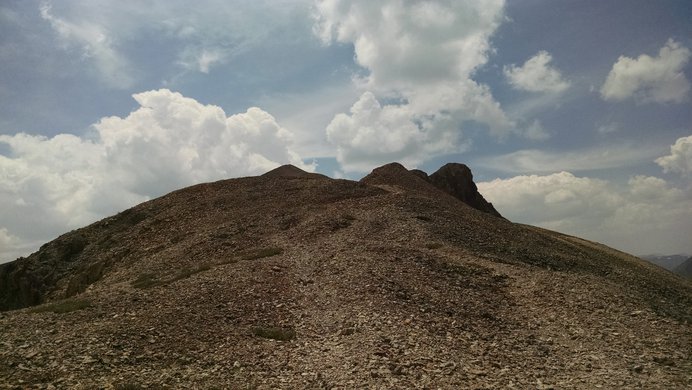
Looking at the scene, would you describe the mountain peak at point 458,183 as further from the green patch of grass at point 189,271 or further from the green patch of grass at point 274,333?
the green patch of grass at point 274,333

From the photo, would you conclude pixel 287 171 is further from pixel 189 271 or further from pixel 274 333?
pixel 274 333

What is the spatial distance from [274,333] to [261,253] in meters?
15.8

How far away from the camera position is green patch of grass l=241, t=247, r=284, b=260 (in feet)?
118

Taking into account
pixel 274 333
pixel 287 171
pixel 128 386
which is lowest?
pixel 128 386

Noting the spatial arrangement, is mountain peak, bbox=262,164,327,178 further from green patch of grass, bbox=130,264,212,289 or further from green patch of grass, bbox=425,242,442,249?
green patch of grass, bbox=130,264,212,289

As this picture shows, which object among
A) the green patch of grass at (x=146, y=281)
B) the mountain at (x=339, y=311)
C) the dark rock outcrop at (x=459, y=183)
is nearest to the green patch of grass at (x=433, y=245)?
the mountain at (x=339, y=311)

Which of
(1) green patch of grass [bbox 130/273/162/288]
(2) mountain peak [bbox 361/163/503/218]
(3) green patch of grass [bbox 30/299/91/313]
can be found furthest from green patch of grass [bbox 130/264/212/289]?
(2) mountain peak [bbox 361/163/503/218]

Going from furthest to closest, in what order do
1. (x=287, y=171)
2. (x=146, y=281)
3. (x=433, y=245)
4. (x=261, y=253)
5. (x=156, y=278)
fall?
(x=287, y=171)
(x=433, y=245)
(x=261, y=253)
(x=156, y=278)
(x=146, y=281)

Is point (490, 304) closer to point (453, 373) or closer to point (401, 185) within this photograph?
point (453, 373)

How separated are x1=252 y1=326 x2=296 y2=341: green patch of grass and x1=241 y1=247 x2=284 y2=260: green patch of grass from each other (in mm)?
14192

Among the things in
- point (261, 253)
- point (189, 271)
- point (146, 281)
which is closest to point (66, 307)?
point (146, 281)

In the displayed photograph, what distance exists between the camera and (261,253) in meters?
36.7

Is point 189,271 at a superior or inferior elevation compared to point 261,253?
inferior

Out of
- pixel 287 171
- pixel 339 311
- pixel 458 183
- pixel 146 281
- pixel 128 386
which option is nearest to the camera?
pixel 128 386
